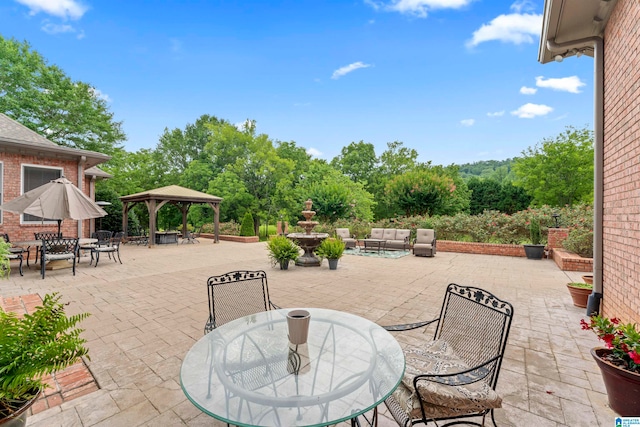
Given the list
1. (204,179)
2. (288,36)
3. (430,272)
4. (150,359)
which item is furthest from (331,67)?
(150,359)

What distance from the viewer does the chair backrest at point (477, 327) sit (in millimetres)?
1887

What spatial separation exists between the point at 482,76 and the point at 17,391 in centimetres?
1956

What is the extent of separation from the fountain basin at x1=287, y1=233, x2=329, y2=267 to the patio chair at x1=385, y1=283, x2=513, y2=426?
556 cm

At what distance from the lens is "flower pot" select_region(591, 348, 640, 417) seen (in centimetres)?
186

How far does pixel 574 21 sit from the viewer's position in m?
3.53

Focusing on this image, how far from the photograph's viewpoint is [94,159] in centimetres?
974

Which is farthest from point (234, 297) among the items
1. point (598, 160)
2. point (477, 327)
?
point (598, 160)

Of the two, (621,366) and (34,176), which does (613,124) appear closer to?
(621,366)

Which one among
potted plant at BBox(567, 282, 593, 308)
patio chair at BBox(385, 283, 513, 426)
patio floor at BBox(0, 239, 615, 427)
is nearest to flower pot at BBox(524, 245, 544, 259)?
patio floor at BBox(0, 239, 615, 427)

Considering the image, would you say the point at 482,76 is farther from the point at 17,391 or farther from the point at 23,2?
the point at 23,2

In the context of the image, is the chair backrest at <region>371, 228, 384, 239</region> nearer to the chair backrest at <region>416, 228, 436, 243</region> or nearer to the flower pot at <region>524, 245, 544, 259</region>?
the chair backrest at <region>416, 228, 436, 243</region>

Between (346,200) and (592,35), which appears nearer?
(592,35)

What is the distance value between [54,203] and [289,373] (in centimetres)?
764

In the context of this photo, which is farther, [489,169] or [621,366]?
[489,169]
